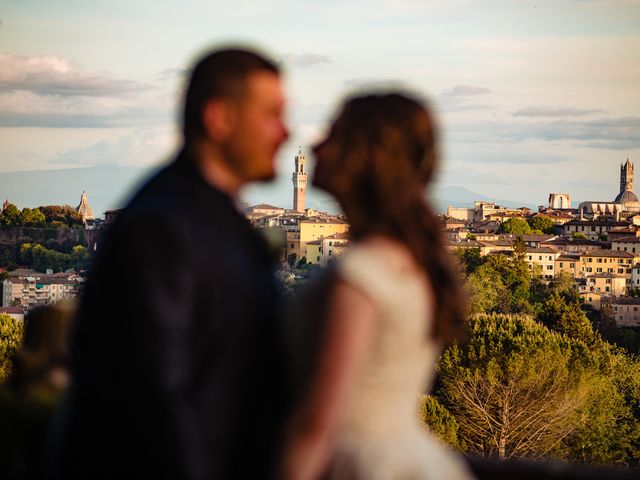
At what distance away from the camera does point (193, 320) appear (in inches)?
80.2

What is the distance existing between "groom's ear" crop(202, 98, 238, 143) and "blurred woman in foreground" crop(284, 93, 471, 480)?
16cm

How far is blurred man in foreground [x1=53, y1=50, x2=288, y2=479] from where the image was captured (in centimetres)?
200

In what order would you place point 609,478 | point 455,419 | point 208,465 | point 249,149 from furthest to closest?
point 455,419 → point 609,478 → point 249,149 → point 208,465

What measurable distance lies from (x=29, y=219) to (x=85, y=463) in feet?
369

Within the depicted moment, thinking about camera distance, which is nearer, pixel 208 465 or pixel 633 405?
pixel 208 465

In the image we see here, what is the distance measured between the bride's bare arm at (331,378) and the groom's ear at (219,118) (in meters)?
0.35

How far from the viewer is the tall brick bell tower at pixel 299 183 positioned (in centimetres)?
15962

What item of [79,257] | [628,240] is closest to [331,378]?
[628,240]

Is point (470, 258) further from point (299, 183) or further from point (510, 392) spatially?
point (299, 183)

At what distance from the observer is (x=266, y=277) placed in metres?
2.21

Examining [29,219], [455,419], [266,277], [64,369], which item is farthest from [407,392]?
[29,219]

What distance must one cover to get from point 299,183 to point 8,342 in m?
135

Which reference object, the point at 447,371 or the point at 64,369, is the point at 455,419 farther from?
the point at 64,369

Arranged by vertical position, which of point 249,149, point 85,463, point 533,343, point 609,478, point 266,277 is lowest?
point 533,343
